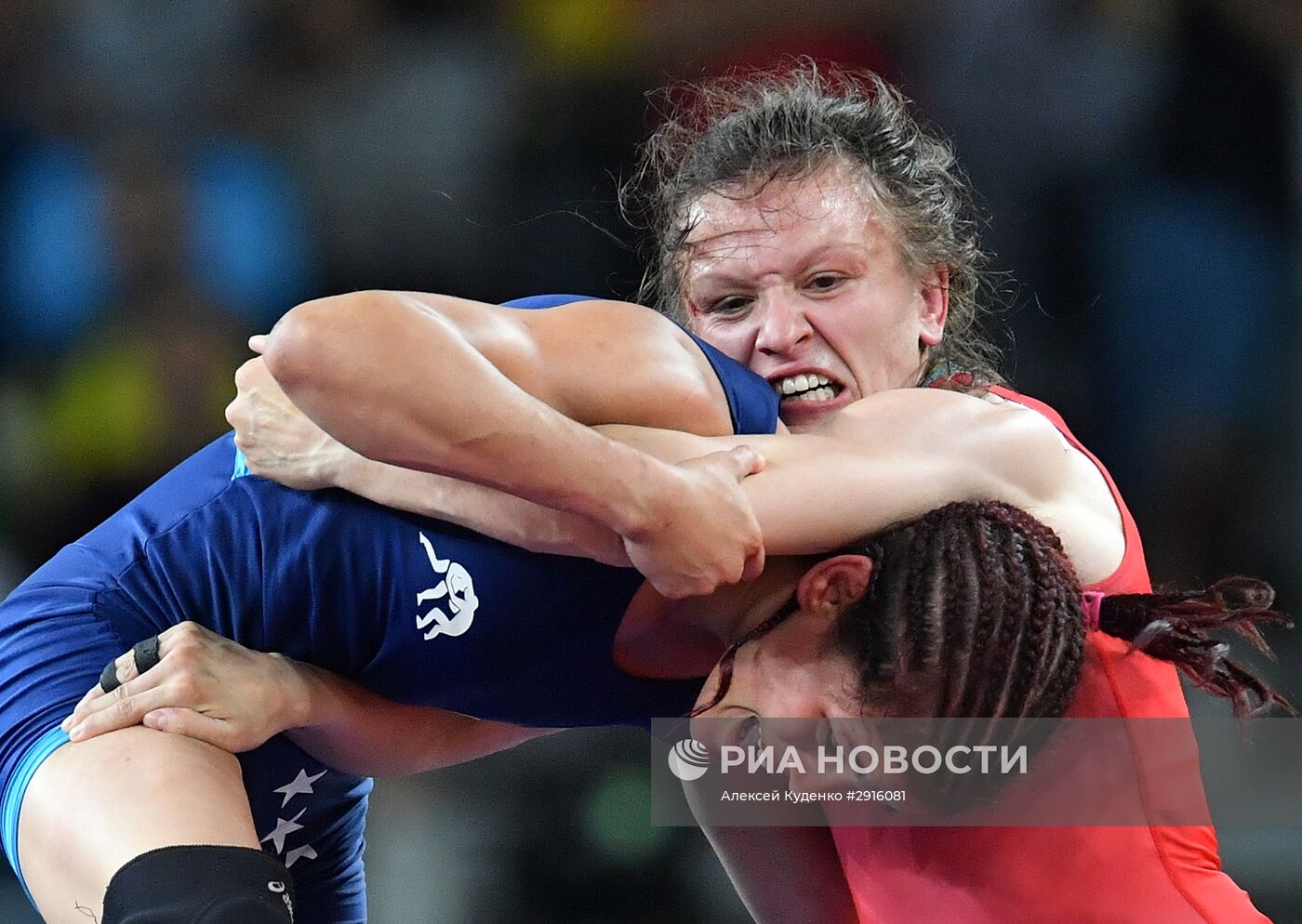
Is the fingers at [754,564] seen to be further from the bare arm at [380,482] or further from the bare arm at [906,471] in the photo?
the bare arm at [380,482]

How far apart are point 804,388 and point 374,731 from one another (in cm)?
74

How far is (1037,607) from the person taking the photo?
1.68 m

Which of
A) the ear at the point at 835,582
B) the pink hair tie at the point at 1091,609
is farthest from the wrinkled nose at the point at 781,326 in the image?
the pink hair tie at the point at 1091,609

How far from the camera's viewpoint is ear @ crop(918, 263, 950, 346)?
2336 millimetres

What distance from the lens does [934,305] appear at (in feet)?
7.80

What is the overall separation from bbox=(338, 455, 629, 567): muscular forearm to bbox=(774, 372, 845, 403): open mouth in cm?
54

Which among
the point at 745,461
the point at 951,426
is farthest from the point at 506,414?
the point at 951,426

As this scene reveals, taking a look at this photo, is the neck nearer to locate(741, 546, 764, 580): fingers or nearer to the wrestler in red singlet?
locate(741, 546, 764, 580): fingers

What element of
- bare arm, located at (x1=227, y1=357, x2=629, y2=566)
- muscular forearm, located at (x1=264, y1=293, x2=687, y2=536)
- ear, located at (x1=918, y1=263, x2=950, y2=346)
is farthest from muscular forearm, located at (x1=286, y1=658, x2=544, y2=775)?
ear, located at (x1=918, y1=263, x2=950, y2=346)

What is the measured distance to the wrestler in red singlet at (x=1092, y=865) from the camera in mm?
1830

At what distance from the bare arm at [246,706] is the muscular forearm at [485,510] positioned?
0.25 m

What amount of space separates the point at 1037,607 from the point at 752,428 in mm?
389

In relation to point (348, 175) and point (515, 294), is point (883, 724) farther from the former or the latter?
point (348, 175)

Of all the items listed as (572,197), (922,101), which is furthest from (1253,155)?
(572,197)
